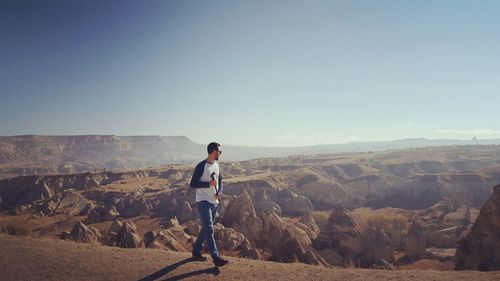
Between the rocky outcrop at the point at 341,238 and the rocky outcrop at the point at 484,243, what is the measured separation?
9.80m

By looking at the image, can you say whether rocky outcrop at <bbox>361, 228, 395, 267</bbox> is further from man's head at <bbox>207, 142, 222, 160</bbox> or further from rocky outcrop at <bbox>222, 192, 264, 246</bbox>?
man's head at <bbox>207, 142, 222, 160</bbox>

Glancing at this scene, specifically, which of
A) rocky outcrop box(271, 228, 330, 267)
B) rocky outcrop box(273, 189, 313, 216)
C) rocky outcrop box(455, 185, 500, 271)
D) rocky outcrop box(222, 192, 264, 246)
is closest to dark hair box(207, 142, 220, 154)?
rocky outcrop box(271, 228, 330, 267)

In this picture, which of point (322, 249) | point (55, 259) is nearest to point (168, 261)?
point (55, 259)

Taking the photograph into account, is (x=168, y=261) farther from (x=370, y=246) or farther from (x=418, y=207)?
(x=418, y=207)

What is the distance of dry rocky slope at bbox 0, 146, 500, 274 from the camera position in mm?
26328

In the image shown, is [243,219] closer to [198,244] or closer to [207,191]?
[198,244]

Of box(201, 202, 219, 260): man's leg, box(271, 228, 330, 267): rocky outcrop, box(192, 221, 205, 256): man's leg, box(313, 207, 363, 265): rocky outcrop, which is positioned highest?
box(201, 202, 219, 260): man's leg

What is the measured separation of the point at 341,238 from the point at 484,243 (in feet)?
40.1

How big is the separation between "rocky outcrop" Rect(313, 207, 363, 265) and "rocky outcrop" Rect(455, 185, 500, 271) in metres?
9.80

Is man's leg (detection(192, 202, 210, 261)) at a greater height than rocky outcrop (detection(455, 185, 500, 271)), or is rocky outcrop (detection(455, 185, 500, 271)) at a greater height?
man's leg (detection(192, 202, 210, 261))

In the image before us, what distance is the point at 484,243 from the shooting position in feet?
57.5

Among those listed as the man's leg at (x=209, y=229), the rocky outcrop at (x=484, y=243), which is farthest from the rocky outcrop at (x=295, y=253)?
the man's leg at (x=209, y=229)

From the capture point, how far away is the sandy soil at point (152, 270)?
23.1ft

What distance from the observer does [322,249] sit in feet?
92.5
